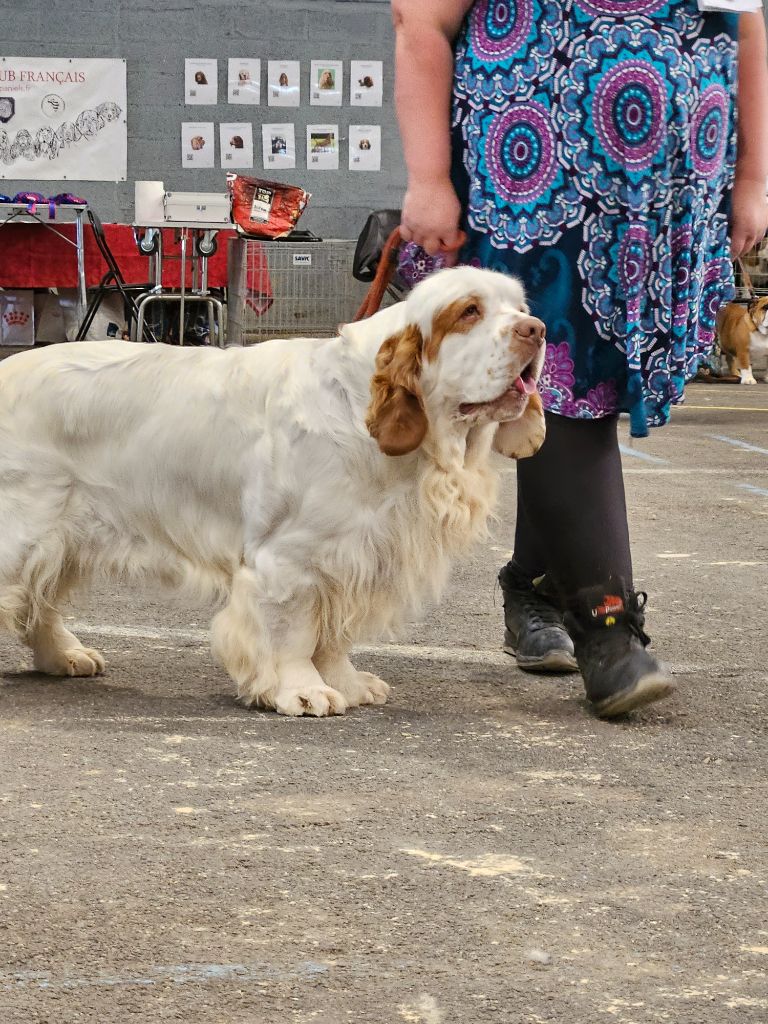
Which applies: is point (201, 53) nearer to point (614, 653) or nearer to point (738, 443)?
point (738, 443)

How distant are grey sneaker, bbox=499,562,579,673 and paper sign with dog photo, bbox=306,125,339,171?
408 inches

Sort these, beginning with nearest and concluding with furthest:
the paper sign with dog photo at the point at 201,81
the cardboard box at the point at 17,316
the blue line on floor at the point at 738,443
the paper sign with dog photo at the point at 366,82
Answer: the blue line on floor at the point at 738,443 < the cardboard box at the point at 17,316 < the paper sign with dog photo at the point at 201,81 < the paper sign with dog photo at the point at 366,82

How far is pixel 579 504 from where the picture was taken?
2.78 meters

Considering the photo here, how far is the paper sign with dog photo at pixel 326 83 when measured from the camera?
42.6 ft

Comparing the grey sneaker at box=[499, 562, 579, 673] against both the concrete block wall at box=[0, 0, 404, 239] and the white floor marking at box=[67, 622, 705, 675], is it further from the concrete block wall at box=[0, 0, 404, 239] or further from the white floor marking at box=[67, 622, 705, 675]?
the concrete block wall at box=[0, 0, 404, 239]

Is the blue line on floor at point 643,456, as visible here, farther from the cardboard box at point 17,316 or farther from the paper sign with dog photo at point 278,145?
the paper sign with dog photo at point 278,145

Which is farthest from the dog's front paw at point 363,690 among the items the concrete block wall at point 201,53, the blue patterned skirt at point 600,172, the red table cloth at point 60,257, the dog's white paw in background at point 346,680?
the concrete block wall at point 201,53

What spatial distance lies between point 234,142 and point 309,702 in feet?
35.7

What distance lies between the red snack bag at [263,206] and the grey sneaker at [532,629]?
6.42 metres

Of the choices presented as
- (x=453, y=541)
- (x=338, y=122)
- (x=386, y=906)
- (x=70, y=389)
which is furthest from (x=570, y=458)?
(x=338, y=122)

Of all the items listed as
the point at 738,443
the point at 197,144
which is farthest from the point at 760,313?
the point at 197,144

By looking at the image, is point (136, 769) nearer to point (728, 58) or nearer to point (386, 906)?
point (386, 906)

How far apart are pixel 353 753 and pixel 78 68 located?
1120 centimetres

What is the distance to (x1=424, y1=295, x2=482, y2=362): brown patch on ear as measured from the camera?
8.36 ft
